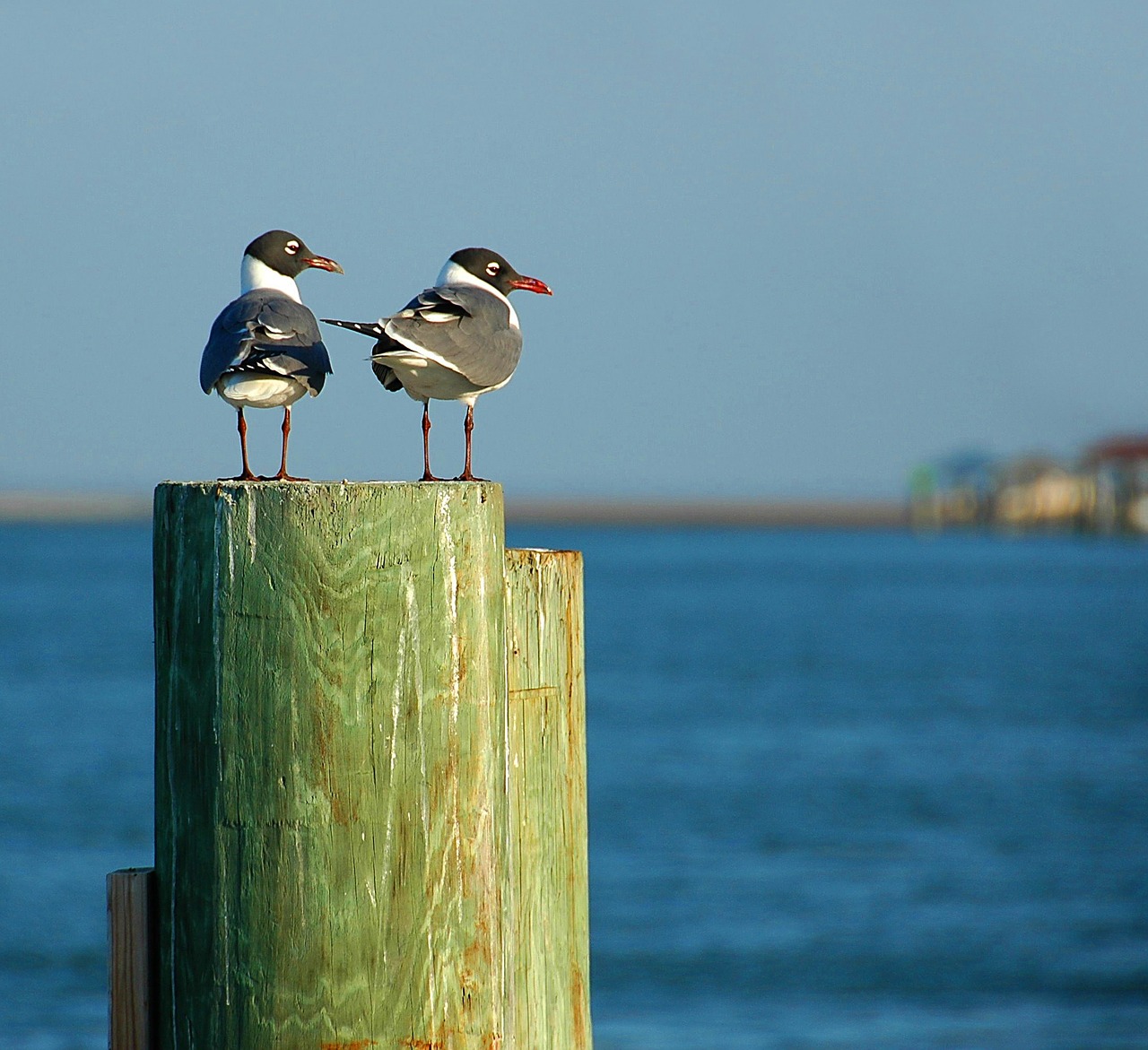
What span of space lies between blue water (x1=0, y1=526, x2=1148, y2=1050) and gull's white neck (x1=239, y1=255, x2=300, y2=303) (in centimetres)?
816

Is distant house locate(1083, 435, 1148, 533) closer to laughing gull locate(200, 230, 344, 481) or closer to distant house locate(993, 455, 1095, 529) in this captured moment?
distant house locate(993, 455, 1095, 529)

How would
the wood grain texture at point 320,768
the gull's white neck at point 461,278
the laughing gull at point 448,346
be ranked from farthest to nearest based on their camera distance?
1. the gull's white neck at point 461,278
2. the laughing gull at point 448,346
3. the wood grain texture at point 320,768

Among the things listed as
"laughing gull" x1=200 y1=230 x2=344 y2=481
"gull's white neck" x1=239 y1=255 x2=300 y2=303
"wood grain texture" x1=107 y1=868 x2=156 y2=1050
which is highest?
"gull's white neck" x1=239 y1=255 x2=300 y2=303

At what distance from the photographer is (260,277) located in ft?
14.0

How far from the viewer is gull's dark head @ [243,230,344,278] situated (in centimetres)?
433

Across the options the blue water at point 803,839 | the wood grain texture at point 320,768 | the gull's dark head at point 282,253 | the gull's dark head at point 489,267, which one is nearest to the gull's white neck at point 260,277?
the gull's dark head at point 282,253

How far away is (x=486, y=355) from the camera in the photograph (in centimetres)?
403

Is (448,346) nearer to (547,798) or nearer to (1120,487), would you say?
(547,798)

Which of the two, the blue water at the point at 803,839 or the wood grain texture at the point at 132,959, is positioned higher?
the wood grain texture at the point at 132,959

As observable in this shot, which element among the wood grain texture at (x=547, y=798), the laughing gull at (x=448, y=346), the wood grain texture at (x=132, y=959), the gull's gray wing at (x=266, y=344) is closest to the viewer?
the wood grain texture at (x=132, y=959)

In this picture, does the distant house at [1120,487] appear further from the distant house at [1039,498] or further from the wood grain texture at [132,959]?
the wood grain texture at [132,959]

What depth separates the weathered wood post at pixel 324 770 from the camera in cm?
252

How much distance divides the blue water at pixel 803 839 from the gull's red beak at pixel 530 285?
300 inches

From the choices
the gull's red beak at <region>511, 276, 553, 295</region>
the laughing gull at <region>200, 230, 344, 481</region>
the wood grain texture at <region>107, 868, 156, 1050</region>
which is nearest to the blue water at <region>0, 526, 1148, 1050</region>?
the gull's red beak at <region>511, 276, 553, 295</region>
